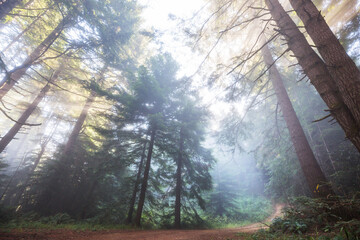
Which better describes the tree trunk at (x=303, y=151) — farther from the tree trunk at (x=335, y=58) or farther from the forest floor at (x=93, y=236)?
the forest floor at (x=93, y=236)

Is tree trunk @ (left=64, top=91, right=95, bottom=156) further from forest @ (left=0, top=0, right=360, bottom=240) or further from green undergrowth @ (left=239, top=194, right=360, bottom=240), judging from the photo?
green undergrowth @ (left=239, top=194, right=360, bottom=240)

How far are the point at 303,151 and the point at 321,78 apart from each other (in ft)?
13.2

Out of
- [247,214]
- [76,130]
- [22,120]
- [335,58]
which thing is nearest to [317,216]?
[335,58]

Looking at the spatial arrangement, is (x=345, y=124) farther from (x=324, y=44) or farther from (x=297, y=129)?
(x=297, y=129)

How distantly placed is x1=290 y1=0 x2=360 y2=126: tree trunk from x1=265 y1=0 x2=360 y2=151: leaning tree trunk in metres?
0.10

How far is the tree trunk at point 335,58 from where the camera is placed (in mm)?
2475

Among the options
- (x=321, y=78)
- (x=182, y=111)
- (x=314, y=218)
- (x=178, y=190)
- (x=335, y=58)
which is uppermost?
(x=182, y=111)

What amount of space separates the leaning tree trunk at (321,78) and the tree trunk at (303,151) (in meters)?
0.83

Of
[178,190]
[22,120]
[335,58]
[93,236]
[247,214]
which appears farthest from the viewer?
[247,214]

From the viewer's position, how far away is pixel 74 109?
46.8ft

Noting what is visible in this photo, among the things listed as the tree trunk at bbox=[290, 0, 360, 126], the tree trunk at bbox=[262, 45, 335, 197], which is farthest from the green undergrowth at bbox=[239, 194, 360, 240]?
the tree trunk at bbox=[290, 0, 360, 126]

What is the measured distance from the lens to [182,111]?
11.0 metres

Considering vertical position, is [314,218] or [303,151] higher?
[303,151]

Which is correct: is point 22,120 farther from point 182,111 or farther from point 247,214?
point 247,214
